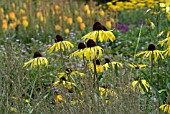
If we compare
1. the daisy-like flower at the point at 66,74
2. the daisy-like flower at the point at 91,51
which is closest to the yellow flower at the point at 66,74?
the daisy-like flower at the point at 66,74

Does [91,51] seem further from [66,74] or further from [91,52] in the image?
[66,74]

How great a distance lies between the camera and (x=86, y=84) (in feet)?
8.77

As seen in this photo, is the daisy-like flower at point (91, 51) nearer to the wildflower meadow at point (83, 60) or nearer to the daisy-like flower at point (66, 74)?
the wildflower meadow at point (83, 60)

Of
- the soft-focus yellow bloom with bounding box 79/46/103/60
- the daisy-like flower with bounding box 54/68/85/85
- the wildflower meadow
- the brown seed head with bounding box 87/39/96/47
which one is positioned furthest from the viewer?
the daisy-like flower with bounding box 54/68/85/85

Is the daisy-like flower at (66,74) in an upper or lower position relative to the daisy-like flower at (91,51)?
lower

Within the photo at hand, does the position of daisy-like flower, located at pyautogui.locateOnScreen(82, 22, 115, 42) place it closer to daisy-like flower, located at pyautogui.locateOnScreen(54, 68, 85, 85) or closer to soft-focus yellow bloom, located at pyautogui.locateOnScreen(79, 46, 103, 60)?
soft-focus yellow bloom, located at pyautogui.locateOnScreen(79, 46, 103, 60)

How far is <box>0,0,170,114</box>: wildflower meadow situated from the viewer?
277 cm

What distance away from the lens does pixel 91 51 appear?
2961mm

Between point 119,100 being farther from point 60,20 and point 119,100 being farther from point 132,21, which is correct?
point 132,21

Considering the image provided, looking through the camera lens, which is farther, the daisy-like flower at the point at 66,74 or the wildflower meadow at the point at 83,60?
the daisy-like flower at the point at 66,74

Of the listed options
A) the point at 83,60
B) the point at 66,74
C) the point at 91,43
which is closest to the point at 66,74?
the point at 66,74

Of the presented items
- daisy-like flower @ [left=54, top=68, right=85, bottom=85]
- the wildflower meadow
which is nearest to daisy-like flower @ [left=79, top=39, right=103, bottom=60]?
the wildflower meadow

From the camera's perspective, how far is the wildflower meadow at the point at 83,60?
2771 millimetres

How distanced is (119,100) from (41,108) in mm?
516
